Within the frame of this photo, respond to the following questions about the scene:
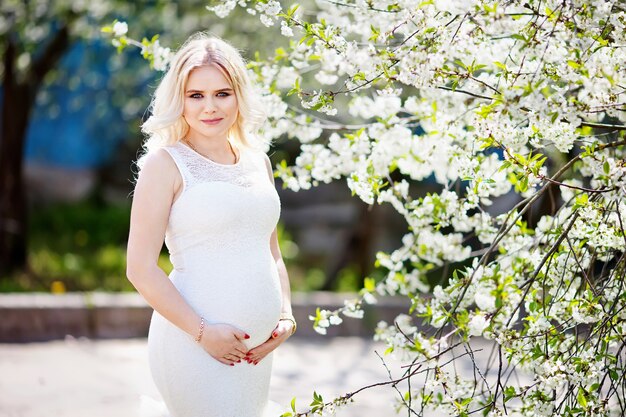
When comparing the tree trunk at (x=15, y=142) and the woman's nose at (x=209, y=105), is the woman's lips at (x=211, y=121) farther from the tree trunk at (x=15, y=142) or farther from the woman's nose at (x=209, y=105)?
the tree trunk at (x=15, y=142)

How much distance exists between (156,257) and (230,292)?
0.26 meters

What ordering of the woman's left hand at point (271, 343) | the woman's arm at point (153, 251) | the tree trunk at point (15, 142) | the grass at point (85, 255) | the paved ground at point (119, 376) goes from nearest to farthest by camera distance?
the woman's arm at point (153, 251) < the woman's left hand at point (271, 343) < the paved ground at point (119, 376) < the tree trunk at point (15, 142) < the grass at point (85, 255)

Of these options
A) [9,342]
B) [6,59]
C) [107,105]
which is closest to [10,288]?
[9,342]

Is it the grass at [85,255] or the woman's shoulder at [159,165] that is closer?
the woman's shoulder at [159,165]

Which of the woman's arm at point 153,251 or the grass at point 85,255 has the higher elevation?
the grass at point 85,255

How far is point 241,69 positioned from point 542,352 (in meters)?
1.37

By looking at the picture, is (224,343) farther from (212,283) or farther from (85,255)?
(85,255)

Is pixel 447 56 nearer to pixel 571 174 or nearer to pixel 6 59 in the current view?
pixel 571 174

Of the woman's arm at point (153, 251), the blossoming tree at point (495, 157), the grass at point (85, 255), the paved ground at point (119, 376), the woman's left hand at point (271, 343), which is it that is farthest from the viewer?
the grass at point (85, 255)

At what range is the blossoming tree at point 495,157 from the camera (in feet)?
8.95

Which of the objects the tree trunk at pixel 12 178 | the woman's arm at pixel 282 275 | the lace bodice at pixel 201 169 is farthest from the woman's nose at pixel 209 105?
the tree trunk at pixel 12 178

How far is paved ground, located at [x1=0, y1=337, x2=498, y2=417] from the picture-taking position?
497cm

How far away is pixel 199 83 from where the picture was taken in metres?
3.07

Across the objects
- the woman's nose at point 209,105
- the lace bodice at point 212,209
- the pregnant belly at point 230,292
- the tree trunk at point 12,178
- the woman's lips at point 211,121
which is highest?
the tree trunk at point 12,178
